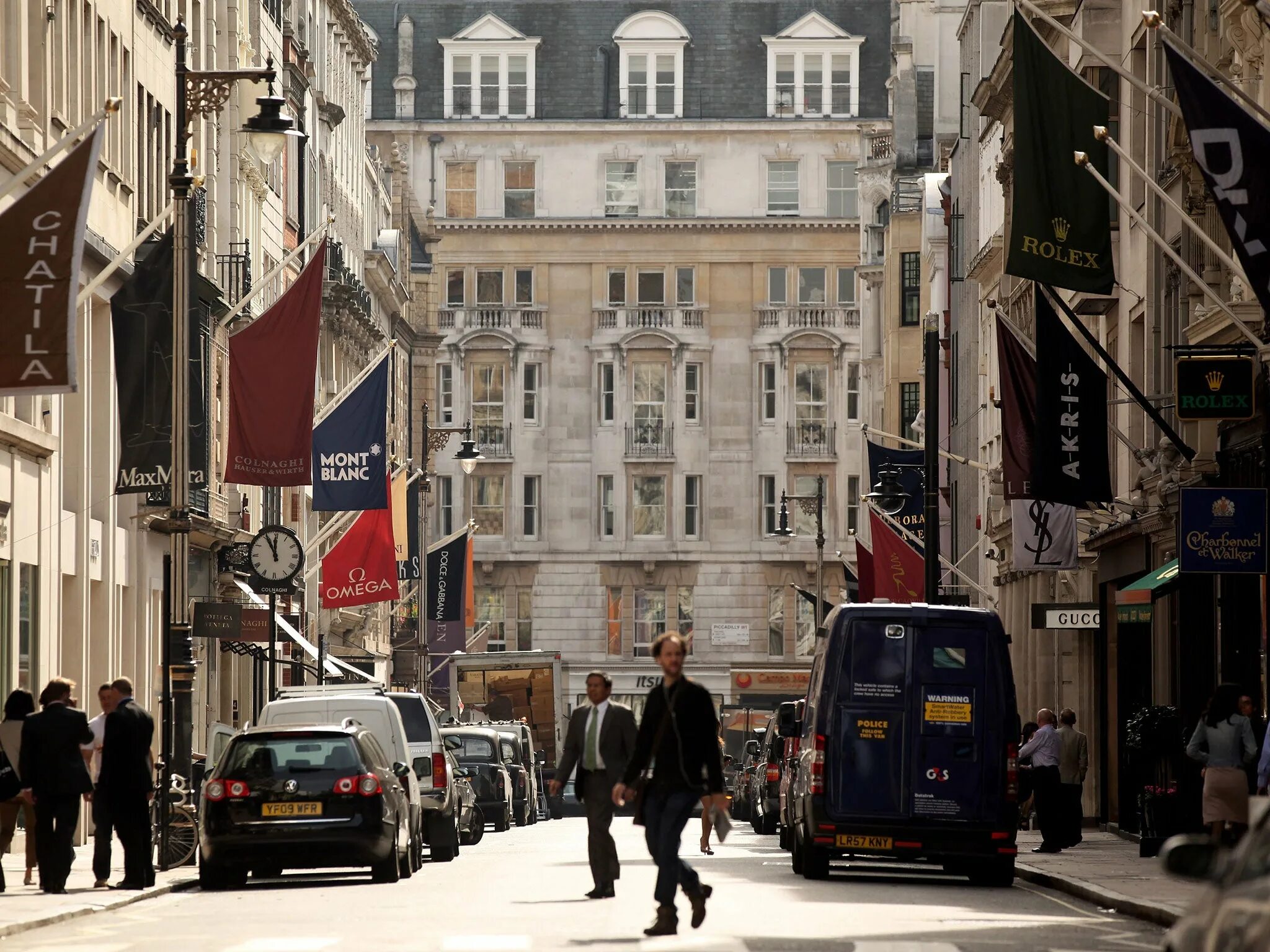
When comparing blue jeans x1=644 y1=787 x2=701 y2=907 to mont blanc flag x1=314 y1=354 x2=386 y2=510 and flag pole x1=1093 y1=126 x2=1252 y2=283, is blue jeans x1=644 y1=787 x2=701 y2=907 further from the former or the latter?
mont blanc flag x1=314 y1=354 x2=386 y2=510

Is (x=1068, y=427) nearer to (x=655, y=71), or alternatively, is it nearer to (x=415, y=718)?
(x=415, y=718)

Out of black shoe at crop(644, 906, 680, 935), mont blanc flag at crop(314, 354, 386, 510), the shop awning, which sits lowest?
black shoe at crop(644, 906, 680, 935)

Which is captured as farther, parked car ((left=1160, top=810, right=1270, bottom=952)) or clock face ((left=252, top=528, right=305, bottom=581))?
clock face ((left=252, top=528, right=305, bottom=581))

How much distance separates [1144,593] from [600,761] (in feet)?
54.9

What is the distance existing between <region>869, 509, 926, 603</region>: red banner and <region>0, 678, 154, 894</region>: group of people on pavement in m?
26.4

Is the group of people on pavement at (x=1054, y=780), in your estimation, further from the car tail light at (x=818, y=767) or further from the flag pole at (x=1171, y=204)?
the flag pole at (x=1171, y=204)

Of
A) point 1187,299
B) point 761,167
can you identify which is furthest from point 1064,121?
point 761,167

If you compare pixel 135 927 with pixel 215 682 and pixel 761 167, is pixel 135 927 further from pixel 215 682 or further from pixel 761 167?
pixel 761 167

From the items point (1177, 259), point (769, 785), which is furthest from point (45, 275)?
point (769, 785)

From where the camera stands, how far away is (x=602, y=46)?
3905 inches

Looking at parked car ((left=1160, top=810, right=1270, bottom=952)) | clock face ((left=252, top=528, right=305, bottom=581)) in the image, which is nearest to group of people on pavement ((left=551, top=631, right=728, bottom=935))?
parked car ((left=1160, top=810, right=1270, bottom=952))

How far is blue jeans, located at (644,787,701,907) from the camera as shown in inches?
662

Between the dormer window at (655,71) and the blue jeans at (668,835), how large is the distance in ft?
272

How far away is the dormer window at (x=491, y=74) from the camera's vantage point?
323ft
